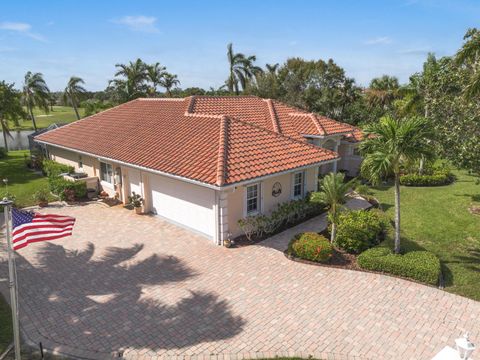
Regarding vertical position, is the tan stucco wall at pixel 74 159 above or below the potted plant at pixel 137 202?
above

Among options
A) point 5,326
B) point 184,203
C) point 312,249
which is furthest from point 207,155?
point 5,326

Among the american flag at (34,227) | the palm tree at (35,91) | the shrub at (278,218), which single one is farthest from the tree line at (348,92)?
the american flag at (34,227)

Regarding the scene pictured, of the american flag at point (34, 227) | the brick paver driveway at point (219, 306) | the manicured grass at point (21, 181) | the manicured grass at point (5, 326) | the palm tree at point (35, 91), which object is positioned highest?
the palm tree at point (35, 91)

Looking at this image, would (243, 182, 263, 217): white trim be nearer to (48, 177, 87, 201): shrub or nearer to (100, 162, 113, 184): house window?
(100, 162, 113, 184): house window

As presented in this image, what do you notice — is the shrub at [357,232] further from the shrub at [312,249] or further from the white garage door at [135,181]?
the white garage door at [135,181]

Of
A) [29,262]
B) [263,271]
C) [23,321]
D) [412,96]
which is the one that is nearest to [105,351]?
[23,321]
